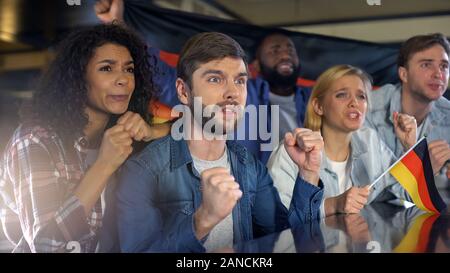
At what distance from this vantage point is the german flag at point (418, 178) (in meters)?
2.75

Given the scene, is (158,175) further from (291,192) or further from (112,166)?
(291,192)

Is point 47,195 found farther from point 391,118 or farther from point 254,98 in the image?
point 391,118

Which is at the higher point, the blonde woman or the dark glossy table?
the blonde woman

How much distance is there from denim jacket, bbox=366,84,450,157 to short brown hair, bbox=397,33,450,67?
151mm

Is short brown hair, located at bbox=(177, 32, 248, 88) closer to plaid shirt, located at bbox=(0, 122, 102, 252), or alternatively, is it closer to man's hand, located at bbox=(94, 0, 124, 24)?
man's hand, located at bbox=(94, 0, 124, 24)

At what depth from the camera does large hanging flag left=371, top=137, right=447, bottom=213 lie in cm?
275

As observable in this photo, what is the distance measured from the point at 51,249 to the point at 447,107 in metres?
1.96

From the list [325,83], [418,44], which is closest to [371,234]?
[325,83]

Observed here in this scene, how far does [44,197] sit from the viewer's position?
248cm

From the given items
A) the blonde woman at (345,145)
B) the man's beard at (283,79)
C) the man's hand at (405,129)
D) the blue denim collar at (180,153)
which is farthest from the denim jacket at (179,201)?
the man's hand at (405,129)

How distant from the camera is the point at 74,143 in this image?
252 centimetres

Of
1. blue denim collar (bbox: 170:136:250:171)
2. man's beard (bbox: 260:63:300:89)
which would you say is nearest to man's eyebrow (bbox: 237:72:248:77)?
man's beard (bbox: 260:63:300:89)

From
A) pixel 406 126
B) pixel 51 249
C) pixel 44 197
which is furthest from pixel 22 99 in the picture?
pixel 406 126

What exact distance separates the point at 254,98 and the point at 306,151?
344 mm
